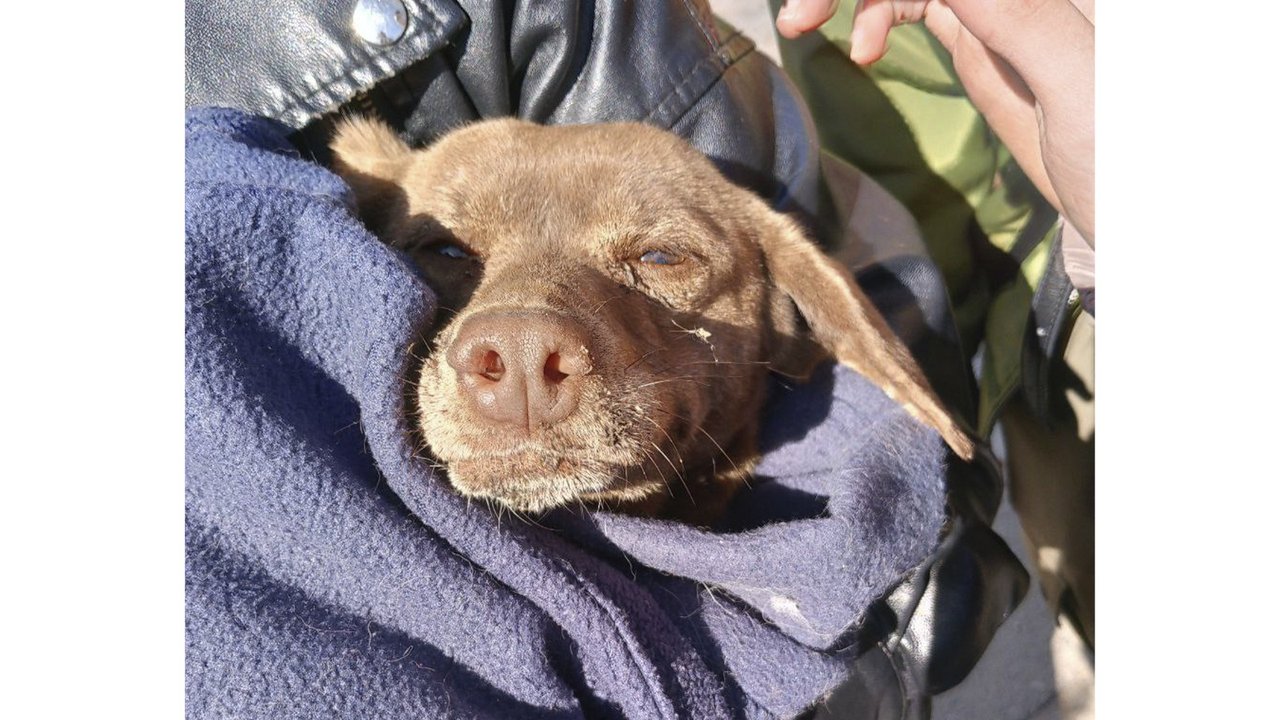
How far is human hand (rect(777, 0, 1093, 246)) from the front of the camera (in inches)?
73.3

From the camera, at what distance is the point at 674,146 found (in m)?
2.47

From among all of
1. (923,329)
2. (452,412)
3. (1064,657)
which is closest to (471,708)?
(452,412)

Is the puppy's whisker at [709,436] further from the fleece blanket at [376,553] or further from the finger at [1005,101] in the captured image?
the finger at [1005,101]

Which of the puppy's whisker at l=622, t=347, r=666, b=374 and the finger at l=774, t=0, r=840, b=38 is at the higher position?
the finger at l=774, t=0, r=840, b=38

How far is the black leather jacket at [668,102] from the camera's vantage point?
6.70ft

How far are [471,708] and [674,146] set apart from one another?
155 centimetres

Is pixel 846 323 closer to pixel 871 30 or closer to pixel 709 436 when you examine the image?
pixel 709 436

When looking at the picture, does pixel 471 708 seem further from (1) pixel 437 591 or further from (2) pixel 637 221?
(2) pixel 637 221

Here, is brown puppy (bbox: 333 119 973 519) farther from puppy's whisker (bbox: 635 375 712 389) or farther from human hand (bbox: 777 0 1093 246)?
human hand (bbox: 777 0 1093 246)

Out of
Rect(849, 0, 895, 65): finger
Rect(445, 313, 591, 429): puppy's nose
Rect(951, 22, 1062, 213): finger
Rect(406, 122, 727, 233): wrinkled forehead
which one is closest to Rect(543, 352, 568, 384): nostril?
Rect(445, 313, 591, 429): puppy's nose

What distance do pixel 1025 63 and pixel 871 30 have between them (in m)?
0.37

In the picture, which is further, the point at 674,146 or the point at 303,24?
the point at 674,146

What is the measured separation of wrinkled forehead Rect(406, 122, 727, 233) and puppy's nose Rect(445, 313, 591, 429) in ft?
2.15

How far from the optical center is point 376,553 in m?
1.55
